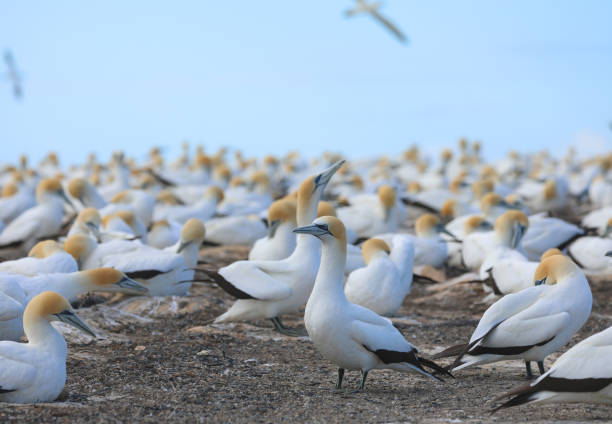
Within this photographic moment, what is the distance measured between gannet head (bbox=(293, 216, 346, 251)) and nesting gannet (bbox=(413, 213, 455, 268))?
557 centimetres

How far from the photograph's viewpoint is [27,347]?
468 centimetres

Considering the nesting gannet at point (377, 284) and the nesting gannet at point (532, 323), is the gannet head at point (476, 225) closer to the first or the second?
the nesting gannet at point (377, 284)

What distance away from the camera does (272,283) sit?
675cm

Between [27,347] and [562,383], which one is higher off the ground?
[562,383]

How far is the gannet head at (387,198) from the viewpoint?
12406mm

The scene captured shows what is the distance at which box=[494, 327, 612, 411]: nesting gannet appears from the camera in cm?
409

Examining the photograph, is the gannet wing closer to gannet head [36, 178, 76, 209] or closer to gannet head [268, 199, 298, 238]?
gannet head [268, 199, 298, 238]

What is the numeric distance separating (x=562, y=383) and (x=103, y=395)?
249 centimetres

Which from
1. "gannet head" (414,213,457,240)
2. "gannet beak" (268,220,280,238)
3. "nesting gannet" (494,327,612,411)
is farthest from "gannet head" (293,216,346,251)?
"gannet head" (414,213,457,240)

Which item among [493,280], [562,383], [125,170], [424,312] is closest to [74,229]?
[424,312]

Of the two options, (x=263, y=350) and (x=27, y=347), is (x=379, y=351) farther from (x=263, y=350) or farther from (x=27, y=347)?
(x=27, y=347)

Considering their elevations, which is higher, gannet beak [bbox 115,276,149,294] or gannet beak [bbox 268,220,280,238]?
gannet beak [bbox 268,220,280,238]

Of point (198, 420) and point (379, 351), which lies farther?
point (379, 351)

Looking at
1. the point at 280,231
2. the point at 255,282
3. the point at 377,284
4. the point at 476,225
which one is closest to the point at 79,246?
the point at 280,231
